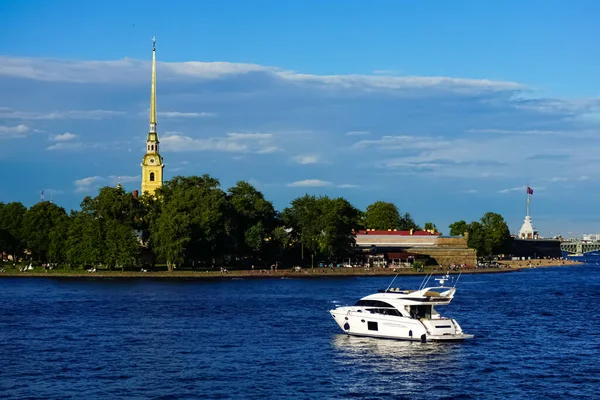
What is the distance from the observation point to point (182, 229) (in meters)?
136

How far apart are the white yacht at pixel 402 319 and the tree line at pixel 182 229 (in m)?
74.3

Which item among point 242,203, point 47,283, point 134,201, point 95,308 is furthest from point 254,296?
point 242,203

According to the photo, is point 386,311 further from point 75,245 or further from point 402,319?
point 75,245

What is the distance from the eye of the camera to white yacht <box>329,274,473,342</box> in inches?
2404

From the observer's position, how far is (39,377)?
1898 inches

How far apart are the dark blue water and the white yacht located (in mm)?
957

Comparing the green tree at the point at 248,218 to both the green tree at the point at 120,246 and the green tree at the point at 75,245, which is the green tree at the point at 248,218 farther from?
Result: the green tree at the point at 75,245

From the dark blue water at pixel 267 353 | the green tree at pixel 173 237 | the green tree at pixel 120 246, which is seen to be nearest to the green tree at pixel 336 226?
the green tree at pixel 173 237

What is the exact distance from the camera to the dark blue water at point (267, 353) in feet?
152

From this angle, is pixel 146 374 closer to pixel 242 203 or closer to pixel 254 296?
pixel 254 296

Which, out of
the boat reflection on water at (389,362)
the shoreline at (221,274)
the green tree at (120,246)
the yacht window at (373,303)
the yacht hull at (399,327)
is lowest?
the boat reflection on water at (389,362)

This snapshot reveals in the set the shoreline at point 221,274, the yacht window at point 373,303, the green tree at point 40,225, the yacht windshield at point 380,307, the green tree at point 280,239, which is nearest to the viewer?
the yacht windshield at point 380,307

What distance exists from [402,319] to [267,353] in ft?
33.5

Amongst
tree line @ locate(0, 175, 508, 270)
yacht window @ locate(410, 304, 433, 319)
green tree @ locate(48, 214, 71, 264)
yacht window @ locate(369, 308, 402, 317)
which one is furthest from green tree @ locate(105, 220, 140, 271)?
yacht window @ locate(410, 304, 433, 319)
